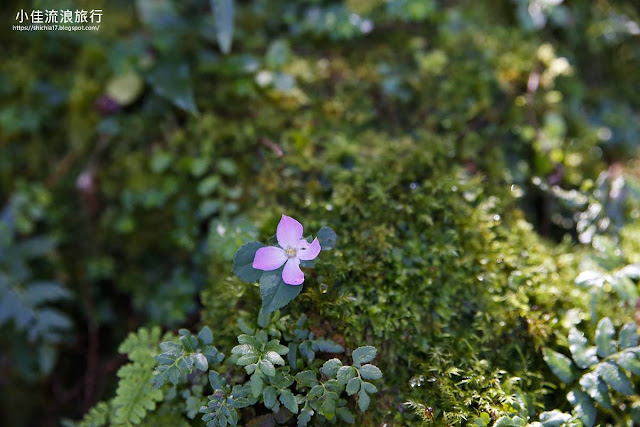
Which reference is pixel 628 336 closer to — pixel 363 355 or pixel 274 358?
pixel 363 355

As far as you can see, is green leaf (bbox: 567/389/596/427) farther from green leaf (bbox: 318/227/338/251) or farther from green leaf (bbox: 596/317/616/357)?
green leaf (bbox: 318/227/338/251)

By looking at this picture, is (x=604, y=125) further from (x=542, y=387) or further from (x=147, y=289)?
(x=147, y=289)

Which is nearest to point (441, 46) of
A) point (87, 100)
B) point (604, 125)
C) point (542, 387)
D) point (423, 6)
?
point (423, 6)

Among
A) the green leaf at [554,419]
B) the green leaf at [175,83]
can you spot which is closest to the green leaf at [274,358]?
the green leaf at [554,419]

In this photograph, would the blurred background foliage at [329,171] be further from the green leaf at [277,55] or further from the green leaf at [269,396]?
the green leaf at [269,396]

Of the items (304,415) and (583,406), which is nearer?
(304,415)

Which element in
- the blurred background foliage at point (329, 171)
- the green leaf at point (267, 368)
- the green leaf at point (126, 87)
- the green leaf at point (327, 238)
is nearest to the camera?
the green leaf at point (267, 368)

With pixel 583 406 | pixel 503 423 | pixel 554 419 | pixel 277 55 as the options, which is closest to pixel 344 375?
pixel 503 423
